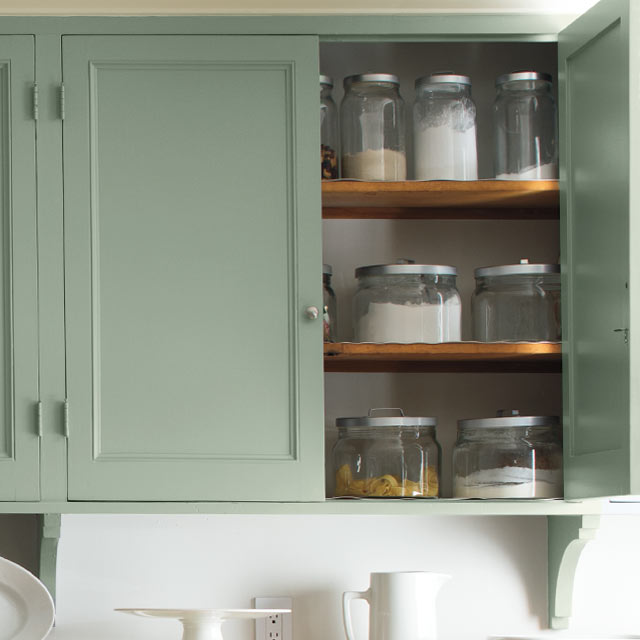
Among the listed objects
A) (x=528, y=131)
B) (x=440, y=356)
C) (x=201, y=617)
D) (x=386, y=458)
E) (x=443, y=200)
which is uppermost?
(x=528, y=131)

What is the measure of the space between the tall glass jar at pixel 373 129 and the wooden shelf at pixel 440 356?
1.05ft

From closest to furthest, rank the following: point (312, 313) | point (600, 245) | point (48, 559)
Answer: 1. point (600, 245)
2. point (312, 313)
3. point (48, 559)

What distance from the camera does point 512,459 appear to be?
1.85 metres

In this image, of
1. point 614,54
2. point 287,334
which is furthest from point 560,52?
point 287,334

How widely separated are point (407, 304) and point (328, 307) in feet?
0.58

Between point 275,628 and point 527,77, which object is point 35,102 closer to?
point 527,77

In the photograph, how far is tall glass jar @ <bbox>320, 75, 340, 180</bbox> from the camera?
1.89 meters

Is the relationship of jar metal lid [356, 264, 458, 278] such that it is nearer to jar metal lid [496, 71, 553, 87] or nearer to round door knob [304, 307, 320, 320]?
round door knob [304, 307, 320, 320]

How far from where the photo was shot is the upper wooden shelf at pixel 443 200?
184 centimetres

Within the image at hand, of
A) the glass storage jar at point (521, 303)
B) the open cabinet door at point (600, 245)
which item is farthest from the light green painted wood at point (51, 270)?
the open cabinet door at point (600, 245)

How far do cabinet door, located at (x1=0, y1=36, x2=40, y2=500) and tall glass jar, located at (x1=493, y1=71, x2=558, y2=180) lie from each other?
33.8 inches

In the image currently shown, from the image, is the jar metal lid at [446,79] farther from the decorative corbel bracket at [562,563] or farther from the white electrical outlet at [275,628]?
the white electrical outlet at [275,628]

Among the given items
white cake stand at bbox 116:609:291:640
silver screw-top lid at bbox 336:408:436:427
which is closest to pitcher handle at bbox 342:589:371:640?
white cake stand at bbox 116:609:291:640

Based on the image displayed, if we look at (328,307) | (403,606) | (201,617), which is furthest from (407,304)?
(201,617)
